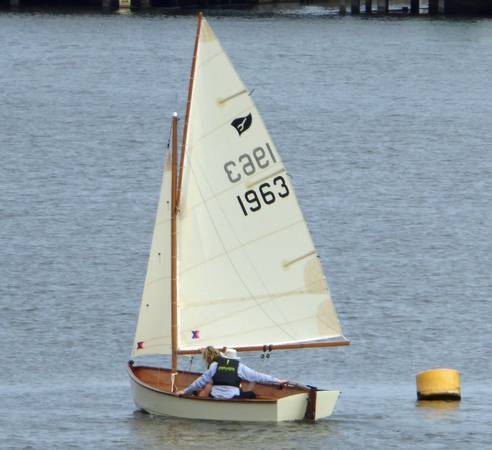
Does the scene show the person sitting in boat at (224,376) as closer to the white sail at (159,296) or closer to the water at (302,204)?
the water at (302,204)

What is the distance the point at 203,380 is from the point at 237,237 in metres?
3.56

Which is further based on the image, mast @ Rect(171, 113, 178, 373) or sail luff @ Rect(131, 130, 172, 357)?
sail luff @ Rect(131, 130, 172, 357)

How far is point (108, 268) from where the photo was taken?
187 ft

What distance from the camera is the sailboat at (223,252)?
1325 inches

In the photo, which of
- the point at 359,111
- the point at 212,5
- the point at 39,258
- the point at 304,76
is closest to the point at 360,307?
the point at 39,258

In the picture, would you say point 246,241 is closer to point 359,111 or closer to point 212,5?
point 359,111

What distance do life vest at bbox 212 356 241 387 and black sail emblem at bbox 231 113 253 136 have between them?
4.53 metres

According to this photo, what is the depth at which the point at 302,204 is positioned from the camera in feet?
→ 230

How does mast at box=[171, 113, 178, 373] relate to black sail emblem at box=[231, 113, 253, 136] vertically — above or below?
below

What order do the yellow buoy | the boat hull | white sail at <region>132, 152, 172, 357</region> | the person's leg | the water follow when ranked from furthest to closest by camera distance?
the yellow buoy < the water < white sail at <region>132, 152, 172, 357</region> < the person's leg < the boat hull

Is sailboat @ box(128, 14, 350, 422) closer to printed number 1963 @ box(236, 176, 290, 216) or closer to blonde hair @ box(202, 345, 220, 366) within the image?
printed number 1963 @ box(236, 176, 290, 216)

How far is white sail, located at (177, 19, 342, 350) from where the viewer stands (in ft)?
111

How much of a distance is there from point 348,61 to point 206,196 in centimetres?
9136

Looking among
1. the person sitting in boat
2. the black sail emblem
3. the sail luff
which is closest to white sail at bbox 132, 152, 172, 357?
the sail luff
